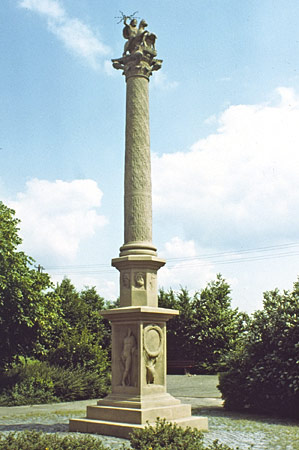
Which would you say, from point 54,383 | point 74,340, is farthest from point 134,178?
point 74,340

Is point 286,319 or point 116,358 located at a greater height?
point 286,319

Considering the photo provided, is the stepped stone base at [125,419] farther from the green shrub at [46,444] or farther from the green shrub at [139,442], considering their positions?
the green shrub at [46,444]

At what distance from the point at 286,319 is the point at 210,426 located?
4.07 metres

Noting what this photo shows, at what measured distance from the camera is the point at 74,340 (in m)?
21.4

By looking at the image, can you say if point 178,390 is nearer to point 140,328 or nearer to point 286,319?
point 286,319

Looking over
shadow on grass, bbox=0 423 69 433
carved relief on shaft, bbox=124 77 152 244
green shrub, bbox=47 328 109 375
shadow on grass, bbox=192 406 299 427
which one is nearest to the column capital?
carved relief on shaft, bbox=124 77 152 244

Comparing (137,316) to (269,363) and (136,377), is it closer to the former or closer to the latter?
(136,377)

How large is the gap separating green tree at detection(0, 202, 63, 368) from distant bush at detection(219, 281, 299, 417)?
8.55m

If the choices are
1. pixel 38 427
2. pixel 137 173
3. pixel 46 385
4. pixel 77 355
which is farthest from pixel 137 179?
pixel 77 355

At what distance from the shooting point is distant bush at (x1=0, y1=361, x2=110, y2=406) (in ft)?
58.8

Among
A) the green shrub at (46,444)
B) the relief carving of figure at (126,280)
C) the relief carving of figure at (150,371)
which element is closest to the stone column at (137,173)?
the relief carving of figure at (126,280)

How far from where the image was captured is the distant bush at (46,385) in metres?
17.9

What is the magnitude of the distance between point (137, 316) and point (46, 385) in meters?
9.99

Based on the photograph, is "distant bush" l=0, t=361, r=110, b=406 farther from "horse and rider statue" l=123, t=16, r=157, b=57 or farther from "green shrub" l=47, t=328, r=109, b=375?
"horse and rider statue" l=123, t=16, r=157, b=57
